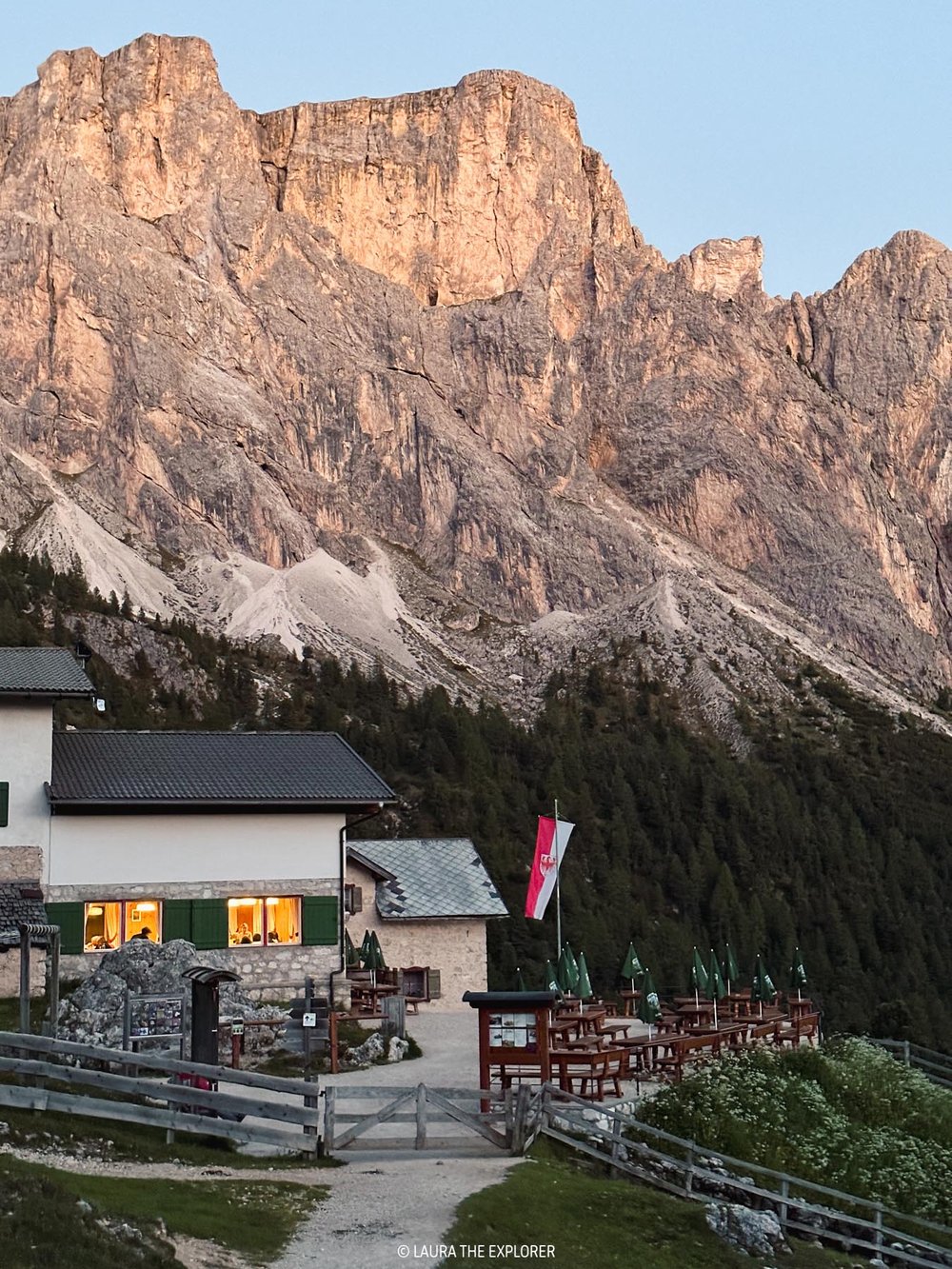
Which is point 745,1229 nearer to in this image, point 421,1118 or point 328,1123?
point 421,1118

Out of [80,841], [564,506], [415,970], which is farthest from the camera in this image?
[564,506]

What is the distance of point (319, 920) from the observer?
34.9 m

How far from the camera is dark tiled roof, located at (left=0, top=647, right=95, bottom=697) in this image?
33062 mm

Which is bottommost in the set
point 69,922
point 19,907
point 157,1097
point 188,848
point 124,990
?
point 157,1097

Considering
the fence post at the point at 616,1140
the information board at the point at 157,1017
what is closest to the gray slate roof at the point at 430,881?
the information board at the point at 157,1017

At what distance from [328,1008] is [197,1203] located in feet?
42.1

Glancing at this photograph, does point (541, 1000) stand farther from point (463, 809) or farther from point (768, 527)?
point (768, 527)

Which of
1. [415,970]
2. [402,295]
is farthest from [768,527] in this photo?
[415,970]

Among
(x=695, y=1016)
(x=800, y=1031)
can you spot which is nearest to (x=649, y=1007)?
(x=695, y=1016)

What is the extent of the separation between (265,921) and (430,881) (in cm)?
900

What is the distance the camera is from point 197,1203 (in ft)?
51.9

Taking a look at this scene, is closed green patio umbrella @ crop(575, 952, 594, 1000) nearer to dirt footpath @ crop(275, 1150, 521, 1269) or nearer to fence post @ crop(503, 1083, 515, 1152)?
fence post @ crop(503, 1083, 515, 1152)

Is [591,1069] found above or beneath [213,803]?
beneath

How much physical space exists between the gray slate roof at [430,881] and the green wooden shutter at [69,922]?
1013cm
